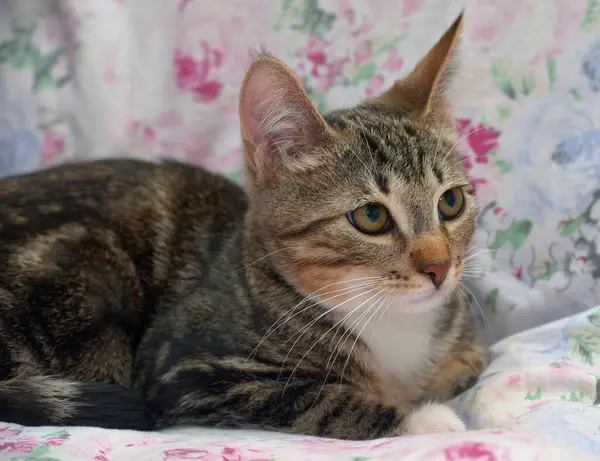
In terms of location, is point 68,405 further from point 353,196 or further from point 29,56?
point 29,56

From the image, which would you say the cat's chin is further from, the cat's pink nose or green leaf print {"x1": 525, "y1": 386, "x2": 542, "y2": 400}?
green leaf print {"x1": 525, "y1": 386, "x2": 542, "y2": 400}

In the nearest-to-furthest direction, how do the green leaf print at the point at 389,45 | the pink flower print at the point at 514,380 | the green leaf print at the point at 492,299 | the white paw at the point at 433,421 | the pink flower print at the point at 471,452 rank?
the pink flower print at the point at 471,452 → the white paw at the point at 433,421 → the pink flower print at the point at 514,380 → the green leaf print at the point at 492,299 → the green leaf print at the point at 389,45

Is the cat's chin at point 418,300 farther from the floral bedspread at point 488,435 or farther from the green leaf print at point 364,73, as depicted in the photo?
the green leaf print at point 364,73

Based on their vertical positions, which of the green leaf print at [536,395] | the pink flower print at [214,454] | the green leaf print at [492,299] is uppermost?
the green leaf print at [492,299]

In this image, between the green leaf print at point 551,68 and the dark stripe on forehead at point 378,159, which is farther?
the green leaf print at point 551,68

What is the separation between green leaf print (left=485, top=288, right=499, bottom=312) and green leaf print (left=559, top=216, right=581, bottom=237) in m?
0.22

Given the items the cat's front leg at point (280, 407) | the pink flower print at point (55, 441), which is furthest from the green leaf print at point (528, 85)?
the pink flower print at point (55, 441)

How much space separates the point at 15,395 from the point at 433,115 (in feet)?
3.18

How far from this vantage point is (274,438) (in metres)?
1.13

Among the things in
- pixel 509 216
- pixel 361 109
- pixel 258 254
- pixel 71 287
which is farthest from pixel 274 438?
pixel 509 216

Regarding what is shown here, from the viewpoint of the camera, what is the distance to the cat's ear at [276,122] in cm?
119

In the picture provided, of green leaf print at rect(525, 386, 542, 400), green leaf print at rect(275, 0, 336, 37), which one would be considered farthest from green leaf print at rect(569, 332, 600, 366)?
green leaf print at rect(275, 0, 336, 37)

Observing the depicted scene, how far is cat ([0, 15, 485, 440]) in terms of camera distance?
47.0 inches

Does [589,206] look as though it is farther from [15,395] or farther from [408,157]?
[15,395]
